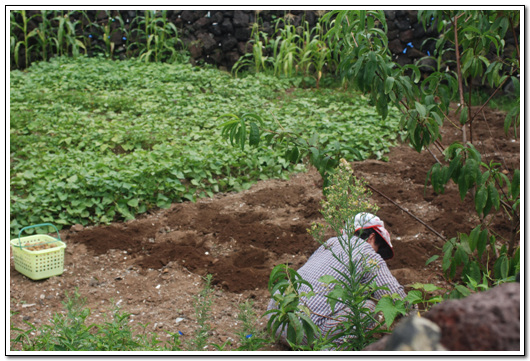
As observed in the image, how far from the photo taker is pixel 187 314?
2.94 m

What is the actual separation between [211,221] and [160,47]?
602 cm

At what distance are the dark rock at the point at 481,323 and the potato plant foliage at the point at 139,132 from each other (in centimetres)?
234

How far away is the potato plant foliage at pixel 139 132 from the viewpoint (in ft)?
14.1

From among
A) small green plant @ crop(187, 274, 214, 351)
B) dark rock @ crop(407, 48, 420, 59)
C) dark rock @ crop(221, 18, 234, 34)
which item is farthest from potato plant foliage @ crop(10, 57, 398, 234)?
dark rock @ crop(407, 48, 420, 59)

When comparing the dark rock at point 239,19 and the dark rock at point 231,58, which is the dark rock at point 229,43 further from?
the dark rock at point 239,19

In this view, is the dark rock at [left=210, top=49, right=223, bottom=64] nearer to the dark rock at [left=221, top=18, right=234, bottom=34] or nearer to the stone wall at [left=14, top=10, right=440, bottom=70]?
the stone wall at [left=14, top=10, right=440, bottom=70]

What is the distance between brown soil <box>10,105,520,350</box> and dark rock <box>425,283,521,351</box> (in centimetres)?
193

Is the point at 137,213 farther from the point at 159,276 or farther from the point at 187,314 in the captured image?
the point at 187,314

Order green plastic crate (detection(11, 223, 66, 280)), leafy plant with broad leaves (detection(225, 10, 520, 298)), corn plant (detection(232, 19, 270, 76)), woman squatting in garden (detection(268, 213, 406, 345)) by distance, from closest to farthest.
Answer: leafy plant with broad leaves (detection(225, 10, 520, 298)) → woman squatting in garden (detection(268, 213, 406, 345)) → green plastic crate (detection(11, 223, 66, 280)) → corn plant (detection(232, 19, 270, 76))

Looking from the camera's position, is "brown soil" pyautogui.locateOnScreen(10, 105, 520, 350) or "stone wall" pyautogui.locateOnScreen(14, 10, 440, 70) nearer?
"brown soil" pyautogui.locateOnScreen(10, 105, 520, 350)

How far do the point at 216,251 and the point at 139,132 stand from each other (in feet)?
7.97

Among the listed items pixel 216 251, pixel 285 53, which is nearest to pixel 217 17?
pixel 285 53

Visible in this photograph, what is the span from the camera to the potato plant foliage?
431cm
